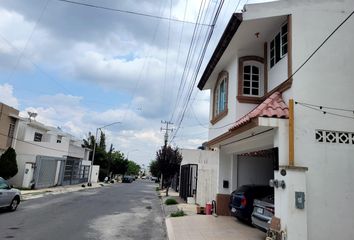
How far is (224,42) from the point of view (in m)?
12.1

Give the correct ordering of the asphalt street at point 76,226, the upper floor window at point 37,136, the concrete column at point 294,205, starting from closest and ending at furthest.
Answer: the concrete column at point 294,205 → the asphalt street at point 76,226 → the upper floor window at point 37,136

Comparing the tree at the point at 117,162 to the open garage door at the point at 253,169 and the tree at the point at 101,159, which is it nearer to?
the tree at the point at 101,159

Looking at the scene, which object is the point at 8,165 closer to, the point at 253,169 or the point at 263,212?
the point at 253,169

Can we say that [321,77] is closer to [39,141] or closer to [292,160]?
[292,160]

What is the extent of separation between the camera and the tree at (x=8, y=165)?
28.7 metres

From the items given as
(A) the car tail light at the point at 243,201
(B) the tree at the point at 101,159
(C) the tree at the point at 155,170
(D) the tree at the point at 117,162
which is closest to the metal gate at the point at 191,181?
(C) the tree at the point at 155,170

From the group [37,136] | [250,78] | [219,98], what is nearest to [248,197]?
[250,78]

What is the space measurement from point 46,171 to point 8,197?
21142 mm

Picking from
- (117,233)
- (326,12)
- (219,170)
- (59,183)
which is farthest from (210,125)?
(59,183)

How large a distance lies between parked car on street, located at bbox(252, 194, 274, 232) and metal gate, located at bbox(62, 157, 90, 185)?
3414cm

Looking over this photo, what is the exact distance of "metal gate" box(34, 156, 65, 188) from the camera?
107 ft

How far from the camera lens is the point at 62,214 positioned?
1506 cm

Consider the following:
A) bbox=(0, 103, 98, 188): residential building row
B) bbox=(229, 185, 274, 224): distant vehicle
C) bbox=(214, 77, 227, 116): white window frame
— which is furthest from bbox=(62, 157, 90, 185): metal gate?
bbox=(229, 185, 274, 224): distant vehicle

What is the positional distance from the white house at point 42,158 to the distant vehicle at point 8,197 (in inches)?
661
